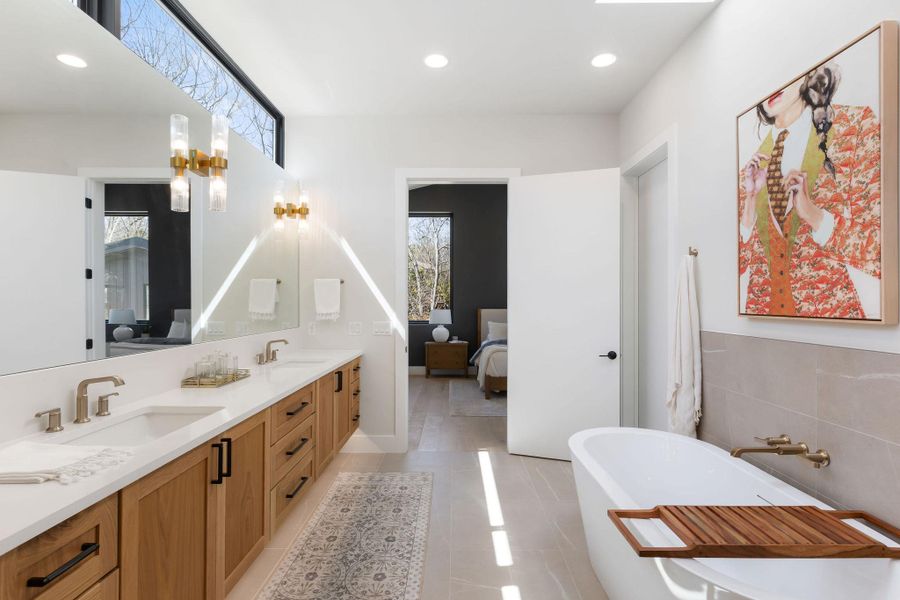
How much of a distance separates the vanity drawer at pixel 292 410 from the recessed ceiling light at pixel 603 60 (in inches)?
104

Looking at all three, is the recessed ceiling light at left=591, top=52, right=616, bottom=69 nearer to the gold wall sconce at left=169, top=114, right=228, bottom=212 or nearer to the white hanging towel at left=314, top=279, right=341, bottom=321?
the gold wall sconce at left=169, top=114, right=228, bottom=212

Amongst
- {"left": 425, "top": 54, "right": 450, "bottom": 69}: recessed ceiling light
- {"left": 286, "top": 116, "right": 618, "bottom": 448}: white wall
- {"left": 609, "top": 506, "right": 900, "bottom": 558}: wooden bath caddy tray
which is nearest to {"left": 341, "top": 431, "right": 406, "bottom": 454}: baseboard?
{"left": 286, "top": 116, "right": 618, "bottom": 448}: white wall

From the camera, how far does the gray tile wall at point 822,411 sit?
4.51 feet

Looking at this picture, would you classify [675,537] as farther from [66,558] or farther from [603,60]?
[603,60]

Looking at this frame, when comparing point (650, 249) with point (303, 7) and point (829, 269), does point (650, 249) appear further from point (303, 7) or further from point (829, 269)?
point (303, 7)

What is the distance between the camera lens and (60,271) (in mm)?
1498

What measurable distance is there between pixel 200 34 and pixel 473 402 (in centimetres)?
433

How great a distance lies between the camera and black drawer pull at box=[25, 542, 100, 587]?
87cm

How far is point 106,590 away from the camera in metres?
1.06

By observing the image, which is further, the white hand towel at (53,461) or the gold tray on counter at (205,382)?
the gold tray on counter at (205,382)

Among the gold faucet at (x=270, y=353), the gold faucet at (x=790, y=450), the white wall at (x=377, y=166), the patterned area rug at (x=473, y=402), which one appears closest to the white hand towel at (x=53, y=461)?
the gold faucet at (x=270, y=353)

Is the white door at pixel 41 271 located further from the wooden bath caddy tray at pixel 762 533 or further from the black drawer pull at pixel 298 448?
the wooden bath caddy tray at pixel 762 533

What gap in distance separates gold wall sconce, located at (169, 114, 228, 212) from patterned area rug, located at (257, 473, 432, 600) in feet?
5.68

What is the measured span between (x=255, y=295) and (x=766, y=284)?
2869 millimetres
